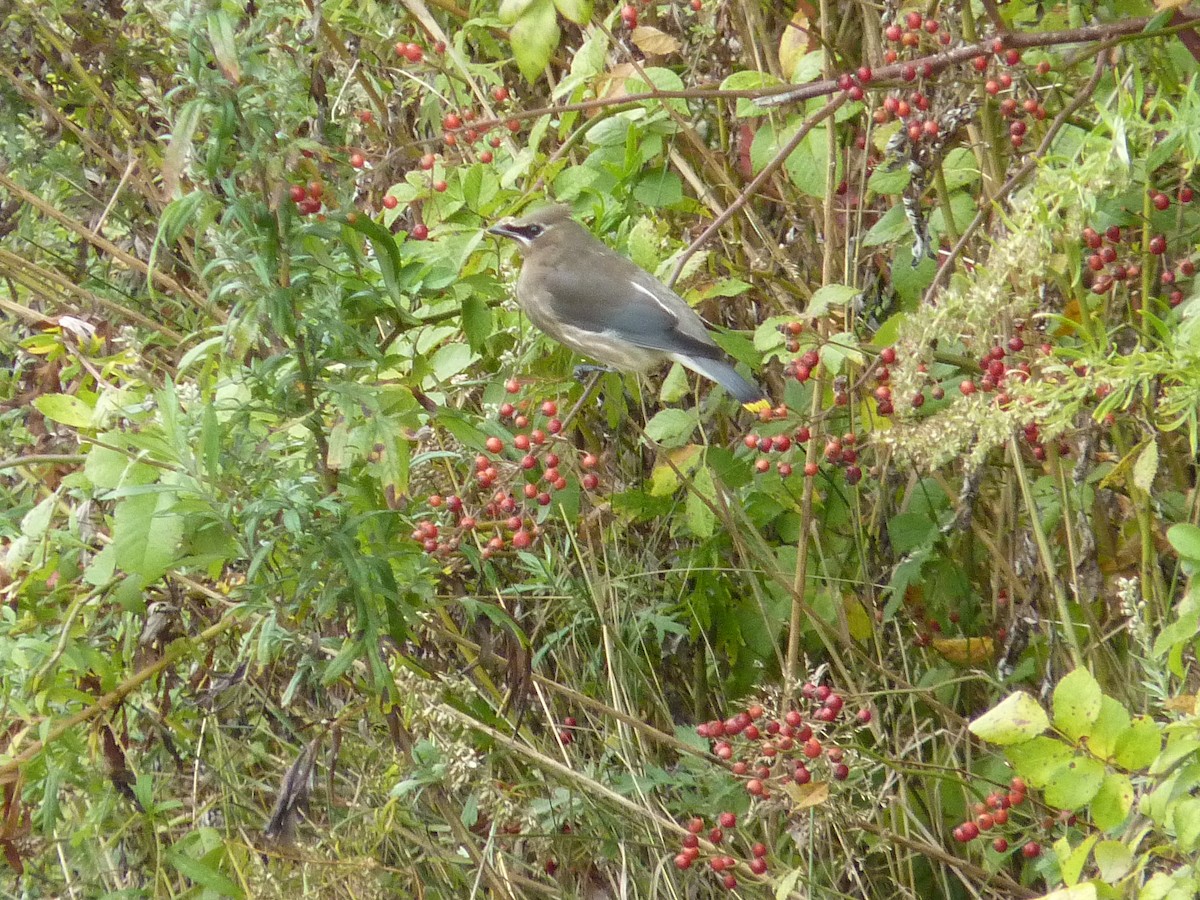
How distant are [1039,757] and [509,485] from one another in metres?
1.15

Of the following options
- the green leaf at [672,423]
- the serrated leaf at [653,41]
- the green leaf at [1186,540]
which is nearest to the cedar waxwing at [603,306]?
the green leaf at [672,423]

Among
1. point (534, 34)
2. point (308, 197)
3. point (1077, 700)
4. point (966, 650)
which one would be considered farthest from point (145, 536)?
point (966, 650)

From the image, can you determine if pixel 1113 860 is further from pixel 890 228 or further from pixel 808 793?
pixel 890 228

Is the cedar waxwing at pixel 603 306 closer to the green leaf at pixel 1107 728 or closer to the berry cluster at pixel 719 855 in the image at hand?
the berry cluster at pixel 719 855

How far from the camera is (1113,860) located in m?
1.76

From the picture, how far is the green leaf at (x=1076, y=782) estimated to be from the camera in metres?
1.80

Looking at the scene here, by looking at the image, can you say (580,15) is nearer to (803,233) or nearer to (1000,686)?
(803,233)

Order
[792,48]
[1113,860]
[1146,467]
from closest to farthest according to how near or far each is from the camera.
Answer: [1113,860]
[1146,467]
[792,48]

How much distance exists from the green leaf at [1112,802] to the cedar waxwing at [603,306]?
4.35ft

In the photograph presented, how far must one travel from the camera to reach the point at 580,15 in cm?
241

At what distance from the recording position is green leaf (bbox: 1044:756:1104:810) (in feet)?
5.91

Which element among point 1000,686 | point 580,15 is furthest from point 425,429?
point 1000,686

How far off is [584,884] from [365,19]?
211 centimetres

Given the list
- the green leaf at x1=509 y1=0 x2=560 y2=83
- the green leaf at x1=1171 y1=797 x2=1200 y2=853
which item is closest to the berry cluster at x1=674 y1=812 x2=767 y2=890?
the green leaf at x1=1171 y1=797 x2=1200 y2=853
